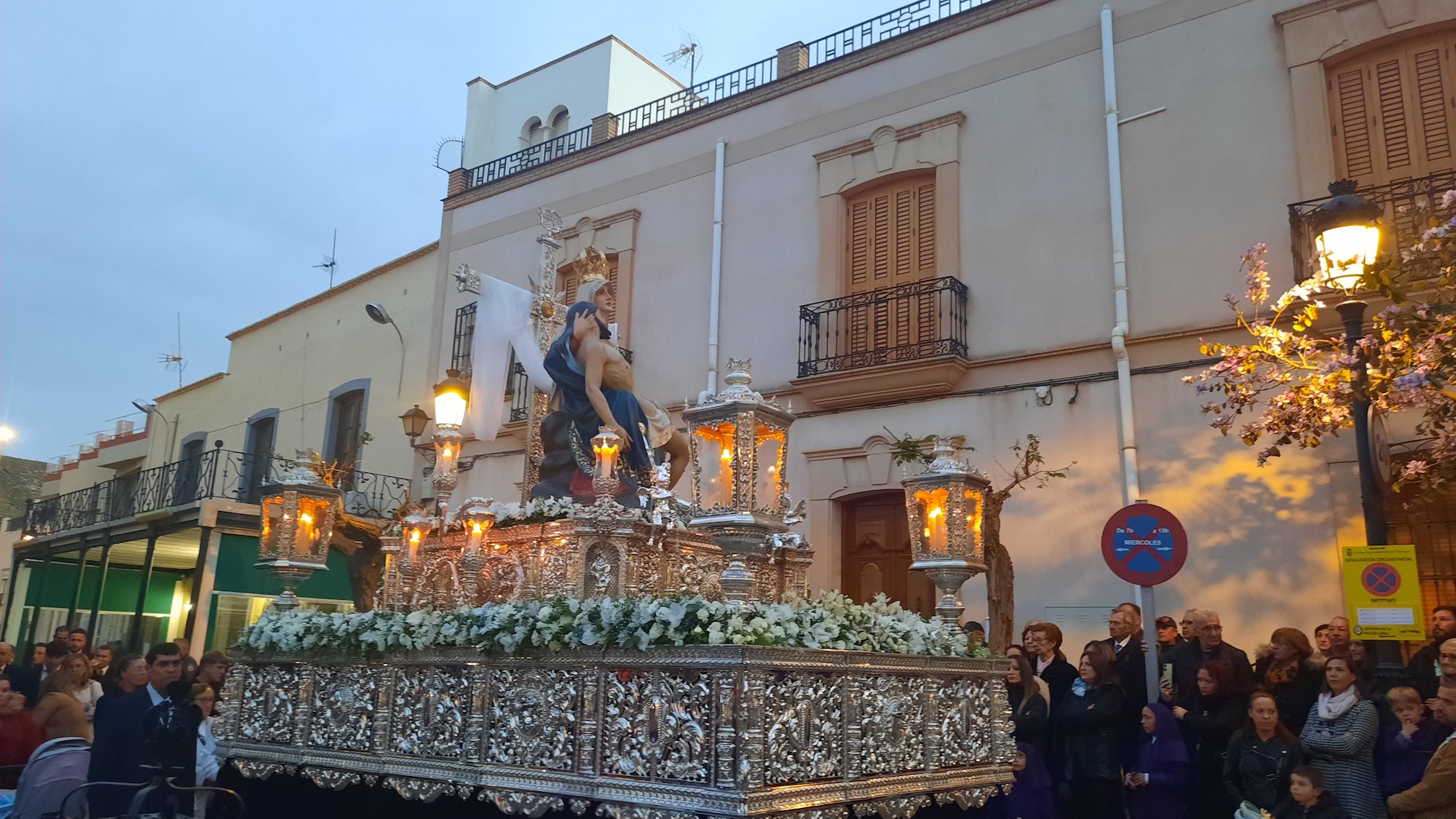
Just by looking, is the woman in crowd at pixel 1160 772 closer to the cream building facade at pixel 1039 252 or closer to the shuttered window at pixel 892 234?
the cream building facade at pixel 1039 252

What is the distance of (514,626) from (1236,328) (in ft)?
23.0

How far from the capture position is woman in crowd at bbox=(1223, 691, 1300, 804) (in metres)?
5.12

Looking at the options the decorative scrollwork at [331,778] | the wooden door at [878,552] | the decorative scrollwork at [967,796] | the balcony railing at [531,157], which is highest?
the balcony railing at [531,157]

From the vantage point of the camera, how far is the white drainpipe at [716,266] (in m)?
12.5

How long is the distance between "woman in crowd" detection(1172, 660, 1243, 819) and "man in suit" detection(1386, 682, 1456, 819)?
3.23 feet

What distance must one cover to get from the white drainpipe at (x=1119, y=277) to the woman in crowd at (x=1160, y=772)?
4.04m

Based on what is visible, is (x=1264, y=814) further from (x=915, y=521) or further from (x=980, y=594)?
(x=980, y=594)

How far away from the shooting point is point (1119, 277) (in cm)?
991

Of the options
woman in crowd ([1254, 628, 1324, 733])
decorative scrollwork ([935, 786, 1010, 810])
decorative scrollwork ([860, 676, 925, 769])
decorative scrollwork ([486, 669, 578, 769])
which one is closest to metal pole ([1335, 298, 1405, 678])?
woman in crowd ([1254, 628, 1324, 733])

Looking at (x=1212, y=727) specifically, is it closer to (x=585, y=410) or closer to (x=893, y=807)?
(x=893, y=807)

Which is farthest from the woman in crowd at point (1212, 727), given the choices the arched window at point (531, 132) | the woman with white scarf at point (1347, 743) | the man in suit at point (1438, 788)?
the arched window at point (531, 132)

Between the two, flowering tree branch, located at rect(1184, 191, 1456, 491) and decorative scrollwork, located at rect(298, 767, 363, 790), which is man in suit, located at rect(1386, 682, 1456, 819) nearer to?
flowering tree branch, located at rect(1184, 191, 1456, 491)

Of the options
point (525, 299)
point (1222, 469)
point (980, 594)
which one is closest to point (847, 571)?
point (980, 594)

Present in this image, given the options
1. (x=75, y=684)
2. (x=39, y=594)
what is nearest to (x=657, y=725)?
(x=75, y=684)
